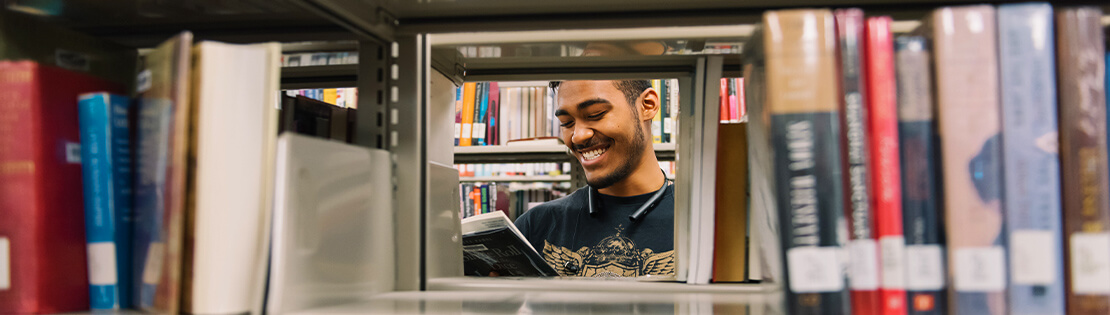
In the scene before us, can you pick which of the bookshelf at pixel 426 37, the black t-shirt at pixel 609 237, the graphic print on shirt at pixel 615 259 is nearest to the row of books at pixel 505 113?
the black t-shirt at pixel 609 237

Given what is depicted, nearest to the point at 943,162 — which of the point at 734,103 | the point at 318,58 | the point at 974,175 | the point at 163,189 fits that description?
the point at 974,175

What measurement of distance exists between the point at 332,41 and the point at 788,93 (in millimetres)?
524

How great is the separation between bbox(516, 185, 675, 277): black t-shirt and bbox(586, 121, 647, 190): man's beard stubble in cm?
8

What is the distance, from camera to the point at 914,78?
0.47 metres

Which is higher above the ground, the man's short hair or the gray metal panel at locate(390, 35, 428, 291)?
the man's short hair

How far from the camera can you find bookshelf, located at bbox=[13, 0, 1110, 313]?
0.62 meters

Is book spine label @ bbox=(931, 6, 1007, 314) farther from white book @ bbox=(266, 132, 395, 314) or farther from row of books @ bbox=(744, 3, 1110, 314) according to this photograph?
white book @ bbox=(266, 132, 395, 314)

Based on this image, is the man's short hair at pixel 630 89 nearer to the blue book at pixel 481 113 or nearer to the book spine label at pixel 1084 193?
the blue book at pixel 481 113

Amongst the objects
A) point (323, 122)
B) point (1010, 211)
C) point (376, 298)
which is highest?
point (323, 122)

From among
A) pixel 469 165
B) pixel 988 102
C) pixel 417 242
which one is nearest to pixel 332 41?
pixel 417 242

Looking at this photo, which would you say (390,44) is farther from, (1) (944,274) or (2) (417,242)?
(1) (944,274)

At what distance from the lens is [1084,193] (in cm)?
44

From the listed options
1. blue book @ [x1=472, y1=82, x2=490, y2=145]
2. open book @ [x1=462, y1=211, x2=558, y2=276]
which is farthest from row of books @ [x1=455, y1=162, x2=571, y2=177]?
open book @ [x1=462, y1=211, x2=558, y2=276]

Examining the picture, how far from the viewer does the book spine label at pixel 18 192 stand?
50 centimetres
